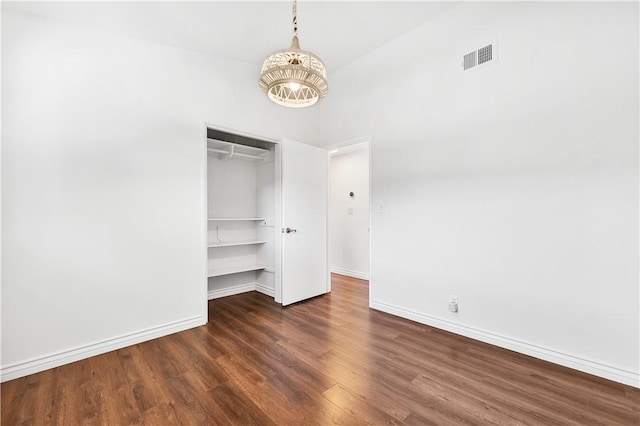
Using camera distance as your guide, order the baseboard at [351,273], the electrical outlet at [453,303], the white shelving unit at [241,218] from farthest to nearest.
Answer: the baseboard at [351,273], the white shelving unit at [241,218], the electrical outlet at [453,303]

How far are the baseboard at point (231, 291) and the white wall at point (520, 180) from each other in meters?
2.05

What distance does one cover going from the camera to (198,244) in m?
2.98

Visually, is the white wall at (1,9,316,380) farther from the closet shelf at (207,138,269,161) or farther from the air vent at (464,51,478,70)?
the air vent at (464,51,478,70)

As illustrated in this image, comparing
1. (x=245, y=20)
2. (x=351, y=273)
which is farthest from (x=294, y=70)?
(x=351, y=273)

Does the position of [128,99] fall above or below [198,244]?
above

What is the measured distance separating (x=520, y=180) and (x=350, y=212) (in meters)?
3.27

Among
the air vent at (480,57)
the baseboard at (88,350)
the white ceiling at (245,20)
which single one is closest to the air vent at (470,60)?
the air vent at (480,57)

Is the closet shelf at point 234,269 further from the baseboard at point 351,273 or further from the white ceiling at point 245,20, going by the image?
the white ceiling at point 245,20

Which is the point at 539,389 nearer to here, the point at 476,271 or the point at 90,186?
the point at 476,271

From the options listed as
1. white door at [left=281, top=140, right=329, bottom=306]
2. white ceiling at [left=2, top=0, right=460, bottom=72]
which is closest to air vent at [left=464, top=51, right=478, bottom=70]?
white ceiling at [left=2, top=0, right=460, bottom=72]

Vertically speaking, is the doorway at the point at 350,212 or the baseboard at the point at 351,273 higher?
the doorway at the point at 350,212

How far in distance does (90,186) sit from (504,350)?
3.86 m

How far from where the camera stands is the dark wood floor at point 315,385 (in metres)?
1.60

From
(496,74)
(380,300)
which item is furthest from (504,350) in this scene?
(496,74)
